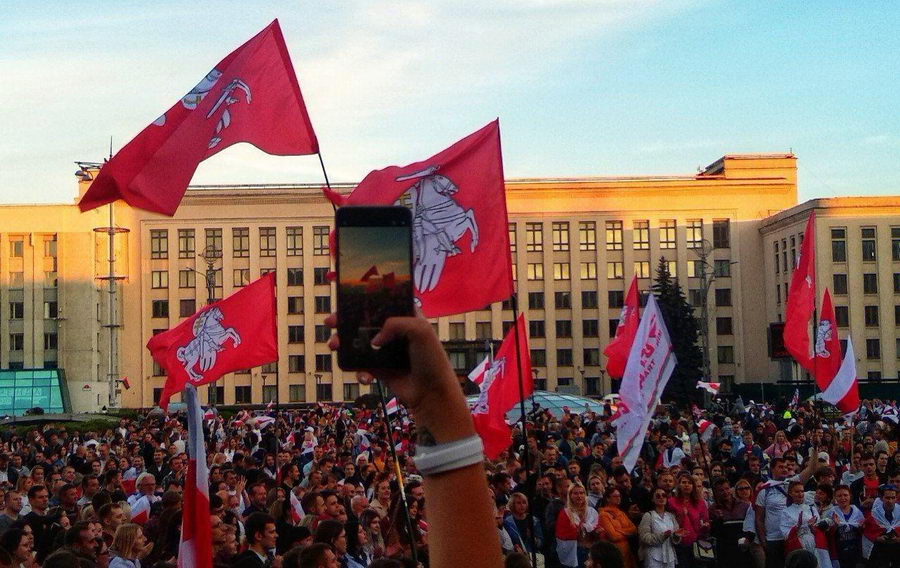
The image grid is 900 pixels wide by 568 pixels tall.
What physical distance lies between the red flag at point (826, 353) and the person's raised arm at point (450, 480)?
1646cm

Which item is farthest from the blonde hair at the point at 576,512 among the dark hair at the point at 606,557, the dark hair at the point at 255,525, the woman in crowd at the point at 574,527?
the dark hair at the point at 606,557

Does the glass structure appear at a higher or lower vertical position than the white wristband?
Answer: lower

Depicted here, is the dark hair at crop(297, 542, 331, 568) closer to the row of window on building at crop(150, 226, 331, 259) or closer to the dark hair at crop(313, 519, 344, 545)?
the dark hair at crop(313, 519, 344, 545)

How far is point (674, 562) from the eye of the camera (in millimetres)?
10984

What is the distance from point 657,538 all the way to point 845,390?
784 centimetres

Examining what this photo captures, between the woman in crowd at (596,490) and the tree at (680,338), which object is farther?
the tree at (680,338)

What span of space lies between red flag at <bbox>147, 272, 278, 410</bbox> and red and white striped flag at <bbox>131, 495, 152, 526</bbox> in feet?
5.36

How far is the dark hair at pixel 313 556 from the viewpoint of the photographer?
6344 mm

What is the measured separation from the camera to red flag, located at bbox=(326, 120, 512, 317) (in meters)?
9.16

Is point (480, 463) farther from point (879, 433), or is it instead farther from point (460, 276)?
point (879, 433)

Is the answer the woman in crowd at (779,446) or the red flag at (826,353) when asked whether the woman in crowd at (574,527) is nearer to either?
the red flag at (826,353)

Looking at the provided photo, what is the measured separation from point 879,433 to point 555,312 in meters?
59.5

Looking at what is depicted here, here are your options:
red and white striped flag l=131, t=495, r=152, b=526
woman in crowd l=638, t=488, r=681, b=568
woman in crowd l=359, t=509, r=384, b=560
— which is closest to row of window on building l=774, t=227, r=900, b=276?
woman in crowd l=638, t=488, r=681, b=568

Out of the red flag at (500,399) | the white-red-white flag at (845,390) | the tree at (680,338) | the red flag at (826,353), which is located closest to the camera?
the red flag at (500,399)
